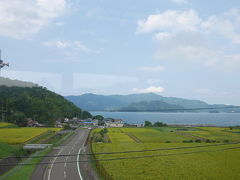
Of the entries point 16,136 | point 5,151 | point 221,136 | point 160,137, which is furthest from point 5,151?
point 221,136

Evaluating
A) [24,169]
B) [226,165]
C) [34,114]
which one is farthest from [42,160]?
[34,114]

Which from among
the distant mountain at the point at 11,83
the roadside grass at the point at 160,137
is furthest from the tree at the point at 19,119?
the distant mountain at the point at 11,83

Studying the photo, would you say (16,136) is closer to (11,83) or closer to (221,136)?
(221,136)

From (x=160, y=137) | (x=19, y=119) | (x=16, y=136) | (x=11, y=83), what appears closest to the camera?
(x=16, y=136)

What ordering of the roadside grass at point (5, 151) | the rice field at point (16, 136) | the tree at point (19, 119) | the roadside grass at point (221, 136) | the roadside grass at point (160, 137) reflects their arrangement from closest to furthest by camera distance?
the roadside grass at point (5, 151) → the rice field at point (16, 136) → the roadside grass at point (221, 136) → the roadside grass at point (160, 137) → the tree at point (19, 119)

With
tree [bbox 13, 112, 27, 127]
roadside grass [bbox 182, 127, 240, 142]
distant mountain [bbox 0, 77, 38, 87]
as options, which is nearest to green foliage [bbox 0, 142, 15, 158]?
roadside grass [bbox 182, 127, 240, 142]

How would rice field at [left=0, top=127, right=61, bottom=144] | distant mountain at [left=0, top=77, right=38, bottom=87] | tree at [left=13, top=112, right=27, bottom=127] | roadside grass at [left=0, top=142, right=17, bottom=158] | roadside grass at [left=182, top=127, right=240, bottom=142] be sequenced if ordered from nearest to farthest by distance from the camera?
roadside grass at [left=0, top=142, right=17, bottom=158] < rice field at [left=0, top=127, right=61, bottom=144] < roadside grass at [left=182, top=127, right=240, bottom=142] < tree at [left=13, top=112, right=27, bottom=127] < distant mountain at [left=0, top=77, right=38, bottom=87]

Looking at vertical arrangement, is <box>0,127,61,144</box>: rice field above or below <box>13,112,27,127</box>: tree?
below

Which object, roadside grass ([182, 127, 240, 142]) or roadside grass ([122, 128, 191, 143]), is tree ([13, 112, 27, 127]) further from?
roadside grass ([182, 127, 240, 142])

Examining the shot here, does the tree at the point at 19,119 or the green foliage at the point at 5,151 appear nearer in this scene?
the green foliage at the point at 5,151

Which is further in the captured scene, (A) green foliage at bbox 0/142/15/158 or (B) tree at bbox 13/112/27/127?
(B) tree at bbox 13/112/27/127

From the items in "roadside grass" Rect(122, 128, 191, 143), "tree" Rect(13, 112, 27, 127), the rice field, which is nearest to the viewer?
the rice field

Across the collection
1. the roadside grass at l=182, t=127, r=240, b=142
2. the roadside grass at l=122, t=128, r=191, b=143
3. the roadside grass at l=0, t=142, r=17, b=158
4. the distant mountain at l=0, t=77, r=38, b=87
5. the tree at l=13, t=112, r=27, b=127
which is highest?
the distant mountain at l=0, t=77, r=38, b=87

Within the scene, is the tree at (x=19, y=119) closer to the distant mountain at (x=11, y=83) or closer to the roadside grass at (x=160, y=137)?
the roadside grass at (x=160, y=137)
